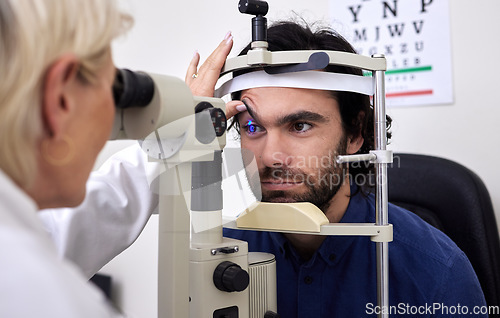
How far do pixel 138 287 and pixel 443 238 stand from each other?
157 centimetres

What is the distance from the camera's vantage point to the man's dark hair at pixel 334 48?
1.23 meters

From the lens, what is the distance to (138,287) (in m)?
2.30

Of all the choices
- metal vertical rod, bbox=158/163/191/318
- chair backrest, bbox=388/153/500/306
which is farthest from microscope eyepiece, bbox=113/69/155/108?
chair backrest, bbox=388/153/500/306

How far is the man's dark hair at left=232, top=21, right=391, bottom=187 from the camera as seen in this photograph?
123 centimetres

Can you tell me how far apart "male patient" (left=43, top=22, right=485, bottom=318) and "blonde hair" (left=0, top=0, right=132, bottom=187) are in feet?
1.72

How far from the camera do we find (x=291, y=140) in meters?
1.10

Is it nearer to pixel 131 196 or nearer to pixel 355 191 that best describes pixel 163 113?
pixel 131 196

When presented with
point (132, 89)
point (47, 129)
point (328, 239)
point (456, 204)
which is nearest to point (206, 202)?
point (132, 89)

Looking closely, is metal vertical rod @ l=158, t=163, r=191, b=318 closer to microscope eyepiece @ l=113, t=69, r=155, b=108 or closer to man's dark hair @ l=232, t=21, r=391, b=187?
microscope eyepiece @ l=113, t=69, r=155, b=108

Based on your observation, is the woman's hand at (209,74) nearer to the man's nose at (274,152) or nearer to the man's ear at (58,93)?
the man's nose at (274,152)

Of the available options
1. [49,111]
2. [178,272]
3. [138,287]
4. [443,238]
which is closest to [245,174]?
[178,272]

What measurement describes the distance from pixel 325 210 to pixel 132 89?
0.74m

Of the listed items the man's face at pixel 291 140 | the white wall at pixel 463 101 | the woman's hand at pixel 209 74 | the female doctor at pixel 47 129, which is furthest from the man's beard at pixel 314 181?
the female doctor at pixel 47 129

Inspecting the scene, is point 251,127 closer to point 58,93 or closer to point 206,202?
point 206,202
